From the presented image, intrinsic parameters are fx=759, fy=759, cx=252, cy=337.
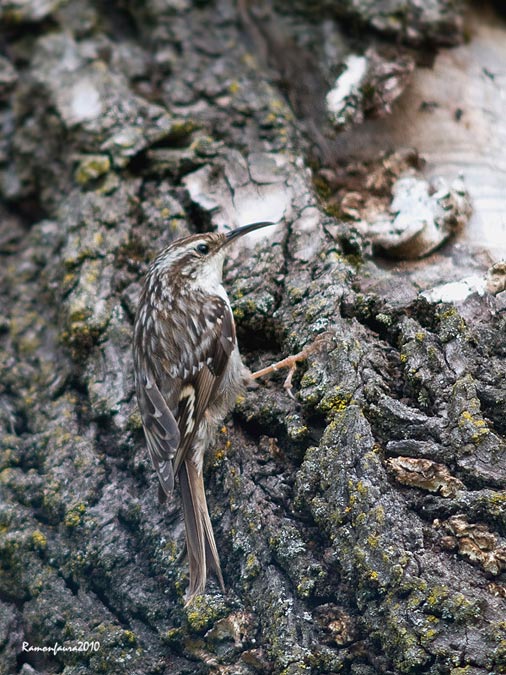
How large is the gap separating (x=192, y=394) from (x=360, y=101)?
143 centimetres

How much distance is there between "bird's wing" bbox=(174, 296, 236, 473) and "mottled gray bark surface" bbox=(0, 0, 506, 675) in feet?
0.26

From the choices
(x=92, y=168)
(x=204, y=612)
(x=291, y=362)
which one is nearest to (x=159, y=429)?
(x=291, y=362)

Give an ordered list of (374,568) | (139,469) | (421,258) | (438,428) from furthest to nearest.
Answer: (421,258) < (139,469) < (438,428) < (374,568)

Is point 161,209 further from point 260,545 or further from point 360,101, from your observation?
point 260,545

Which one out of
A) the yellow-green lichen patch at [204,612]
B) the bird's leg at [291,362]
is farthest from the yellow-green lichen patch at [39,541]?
the bird's leg at [291,362]

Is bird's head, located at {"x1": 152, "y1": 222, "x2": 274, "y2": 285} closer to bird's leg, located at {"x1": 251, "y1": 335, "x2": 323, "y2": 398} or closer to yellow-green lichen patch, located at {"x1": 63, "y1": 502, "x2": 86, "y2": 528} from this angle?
bird's leg, located at {"x1": 251, "y1": 335, "x2": 323, "y2": 398}

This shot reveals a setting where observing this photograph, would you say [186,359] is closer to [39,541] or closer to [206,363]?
[206,363]

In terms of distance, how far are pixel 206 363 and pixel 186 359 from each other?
9cm

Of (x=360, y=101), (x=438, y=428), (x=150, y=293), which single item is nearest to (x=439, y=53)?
(x=360, y=101)

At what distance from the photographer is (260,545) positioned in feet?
7.30

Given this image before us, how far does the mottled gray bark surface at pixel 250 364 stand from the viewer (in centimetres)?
205

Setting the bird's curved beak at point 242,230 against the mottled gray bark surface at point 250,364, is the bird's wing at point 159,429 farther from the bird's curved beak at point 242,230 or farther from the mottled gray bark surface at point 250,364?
→ the bird's curved beak at point 242,230

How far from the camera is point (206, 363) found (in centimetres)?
295

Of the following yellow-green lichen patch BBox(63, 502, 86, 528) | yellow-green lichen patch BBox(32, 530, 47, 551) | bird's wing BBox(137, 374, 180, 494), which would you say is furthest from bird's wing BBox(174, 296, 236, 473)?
yellow-green lichen patch BBox(32, 530, 47, 551)
